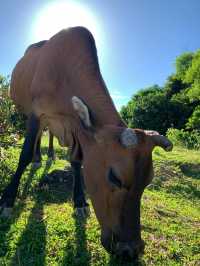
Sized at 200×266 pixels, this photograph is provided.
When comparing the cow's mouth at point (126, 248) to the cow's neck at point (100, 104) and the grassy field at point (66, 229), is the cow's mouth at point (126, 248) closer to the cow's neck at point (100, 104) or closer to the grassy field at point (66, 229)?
the grassy field at point (66, 229)

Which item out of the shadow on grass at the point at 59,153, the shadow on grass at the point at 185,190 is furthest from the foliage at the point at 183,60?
the shadow on grass at the point at 185,190

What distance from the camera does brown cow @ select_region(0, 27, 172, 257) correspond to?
3.88 metres

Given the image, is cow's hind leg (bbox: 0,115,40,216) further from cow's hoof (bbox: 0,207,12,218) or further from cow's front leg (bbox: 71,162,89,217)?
cow's front leg (bbox: 71,162,89,217)

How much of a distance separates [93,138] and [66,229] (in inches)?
53.3

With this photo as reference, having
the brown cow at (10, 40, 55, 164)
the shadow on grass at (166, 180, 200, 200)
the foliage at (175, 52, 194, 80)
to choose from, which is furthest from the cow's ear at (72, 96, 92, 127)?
the foliage at (175, 52, 194, 80)

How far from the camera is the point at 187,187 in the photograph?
9.50 meters

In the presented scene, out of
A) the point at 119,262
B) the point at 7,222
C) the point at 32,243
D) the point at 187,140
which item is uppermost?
the point at 187,140

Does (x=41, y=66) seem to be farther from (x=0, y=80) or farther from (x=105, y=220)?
(x=105, y=220)

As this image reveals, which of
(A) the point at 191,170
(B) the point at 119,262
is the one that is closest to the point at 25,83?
(B) the point at 119,262

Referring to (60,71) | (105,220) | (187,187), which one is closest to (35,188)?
(60,71)

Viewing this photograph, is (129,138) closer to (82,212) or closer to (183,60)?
(82,212)

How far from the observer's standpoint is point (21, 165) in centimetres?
596

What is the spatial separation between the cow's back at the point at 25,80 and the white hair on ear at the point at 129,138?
3728 mm

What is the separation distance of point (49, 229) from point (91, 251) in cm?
74
